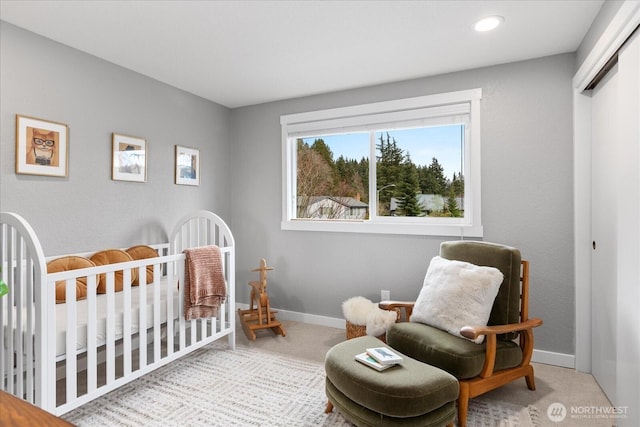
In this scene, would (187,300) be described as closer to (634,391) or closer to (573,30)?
(634,391)

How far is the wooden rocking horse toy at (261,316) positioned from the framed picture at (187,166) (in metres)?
1.10

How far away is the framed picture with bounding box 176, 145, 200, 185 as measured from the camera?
3.42m

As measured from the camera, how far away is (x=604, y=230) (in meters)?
2.19

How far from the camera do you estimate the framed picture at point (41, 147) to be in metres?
2.27

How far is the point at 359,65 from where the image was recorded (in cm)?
283

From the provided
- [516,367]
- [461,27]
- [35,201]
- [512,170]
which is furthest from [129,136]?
[516,367]

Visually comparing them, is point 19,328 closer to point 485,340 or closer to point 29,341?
point 29,341

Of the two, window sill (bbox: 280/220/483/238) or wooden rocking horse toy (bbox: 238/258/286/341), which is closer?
window sill (bbox: 280/220/483/238)

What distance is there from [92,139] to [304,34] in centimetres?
174

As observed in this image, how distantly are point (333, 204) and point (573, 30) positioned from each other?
2253 mm

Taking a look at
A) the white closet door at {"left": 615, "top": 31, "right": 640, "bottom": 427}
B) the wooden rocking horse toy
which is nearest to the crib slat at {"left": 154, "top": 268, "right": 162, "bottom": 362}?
the wooden rocking horse toy

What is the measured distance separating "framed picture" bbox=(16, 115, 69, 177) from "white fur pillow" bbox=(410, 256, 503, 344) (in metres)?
2.62

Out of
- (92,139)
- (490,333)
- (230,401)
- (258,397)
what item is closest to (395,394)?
(490,333)

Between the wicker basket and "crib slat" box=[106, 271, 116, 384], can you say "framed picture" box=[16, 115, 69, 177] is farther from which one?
the wicker basket
